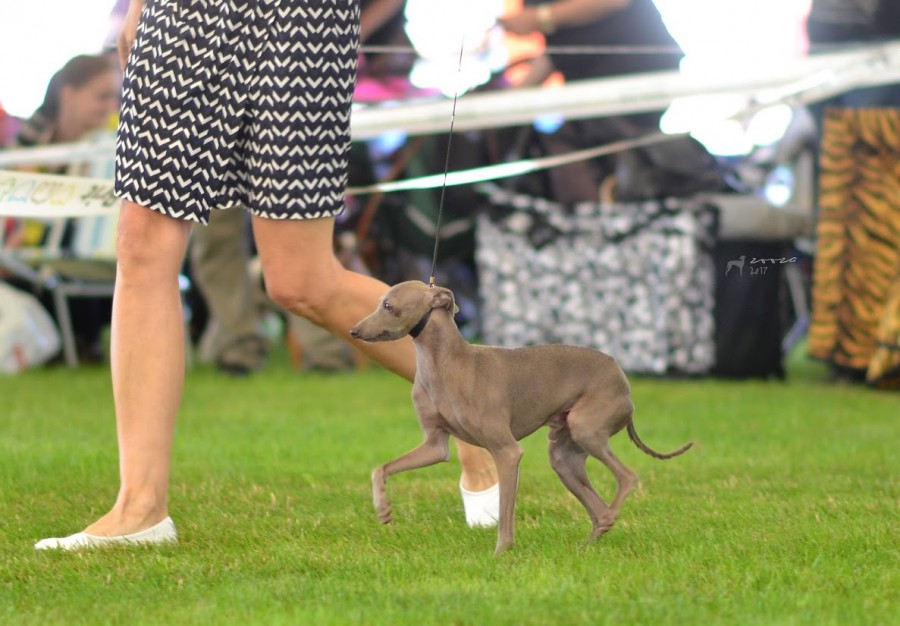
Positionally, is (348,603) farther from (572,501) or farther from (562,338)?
(562,338)

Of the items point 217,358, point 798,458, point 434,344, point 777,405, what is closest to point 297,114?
point 434,344

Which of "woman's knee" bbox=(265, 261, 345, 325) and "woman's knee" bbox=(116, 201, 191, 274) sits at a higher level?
"woman's knee" bbox=(116, 201, 191, 274)

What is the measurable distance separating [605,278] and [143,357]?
4.43 meters

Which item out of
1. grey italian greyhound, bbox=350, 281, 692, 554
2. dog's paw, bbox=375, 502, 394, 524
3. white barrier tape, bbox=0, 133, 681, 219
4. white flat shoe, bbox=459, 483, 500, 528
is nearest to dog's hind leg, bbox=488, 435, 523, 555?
grey italian greyhound, bbox=350, 281, 692, 554

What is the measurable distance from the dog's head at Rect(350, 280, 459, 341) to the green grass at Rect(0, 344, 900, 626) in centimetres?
48

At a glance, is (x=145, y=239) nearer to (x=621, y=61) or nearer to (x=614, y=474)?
(x=614, y=474)

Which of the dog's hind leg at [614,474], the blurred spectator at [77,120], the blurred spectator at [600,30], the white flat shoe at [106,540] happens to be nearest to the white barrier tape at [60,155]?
the blurred spectator at [77,120]

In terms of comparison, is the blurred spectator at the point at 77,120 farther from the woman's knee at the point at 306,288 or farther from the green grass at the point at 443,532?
the woman's knee at the point at 306,288

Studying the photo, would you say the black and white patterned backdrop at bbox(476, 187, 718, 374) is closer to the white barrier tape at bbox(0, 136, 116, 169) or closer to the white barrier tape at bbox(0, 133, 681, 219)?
the white barrier tape at bbox(0, 136, 116, 169)

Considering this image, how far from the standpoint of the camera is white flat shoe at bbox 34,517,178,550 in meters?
3.02

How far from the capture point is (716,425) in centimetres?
525

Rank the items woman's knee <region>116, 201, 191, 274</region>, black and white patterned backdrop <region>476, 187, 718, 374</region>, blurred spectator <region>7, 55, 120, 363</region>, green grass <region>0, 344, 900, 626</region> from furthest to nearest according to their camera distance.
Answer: blurred spectator <region>7, 55, 120, 363</region> → black and white patterned backdrop <region>476, 187, 718, 374</region> → woman's knee <region>116, 201, 191, 274</region> → green grass <region>0, 344, 900, 626</region>

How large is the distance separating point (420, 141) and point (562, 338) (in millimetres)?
2236

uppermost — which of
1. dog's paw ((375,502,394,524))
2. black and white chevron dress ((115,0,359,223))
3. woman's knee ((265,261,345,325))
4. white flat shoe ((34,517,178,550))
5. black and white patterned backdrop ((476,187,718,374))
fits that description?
black and white chevron dress ((115,0,359,223))
